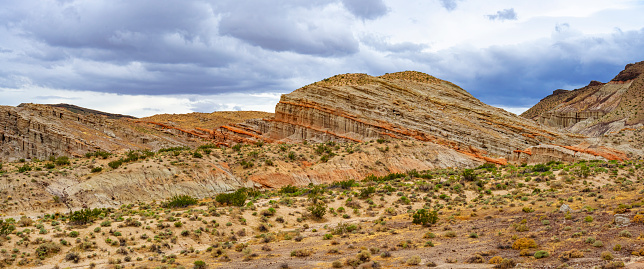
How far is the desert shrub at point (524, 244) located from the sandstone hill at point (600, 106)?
6815cm

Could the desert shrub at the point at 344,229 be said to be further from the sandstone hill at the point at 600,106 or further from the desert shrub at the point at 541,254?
the sandstone hill at the point at 600,106

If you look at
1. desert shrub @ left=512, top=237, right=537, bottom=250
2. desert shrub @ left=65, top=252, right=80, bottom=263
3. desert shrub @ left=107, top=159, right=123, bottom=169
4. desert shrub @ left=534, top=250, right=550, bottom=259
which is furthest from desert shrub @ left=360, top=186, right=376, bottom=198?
desert shrub @ left=107, top=159, right=123, bottom=169

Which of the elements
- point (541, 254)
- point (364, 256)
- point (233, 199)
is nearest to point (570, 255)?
point (541, 254)

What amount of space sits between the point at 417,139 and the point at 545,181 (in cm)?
2170

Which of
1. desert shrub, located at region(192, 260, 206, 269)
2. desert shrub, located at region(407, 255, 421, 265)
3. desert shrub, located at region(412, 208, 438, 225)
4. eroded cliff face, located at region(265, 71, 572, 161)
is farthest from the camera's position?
eroded cliff face, located at region(265, 71, 572, 161)

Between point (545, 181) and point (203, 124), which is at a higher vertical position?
point (203, 124)

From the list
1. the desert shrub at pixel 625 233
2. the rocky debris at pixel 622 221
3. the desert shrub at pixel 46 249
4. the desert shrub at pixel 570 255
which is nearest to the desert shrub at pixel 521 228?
the rocky debris at pixel 622 221


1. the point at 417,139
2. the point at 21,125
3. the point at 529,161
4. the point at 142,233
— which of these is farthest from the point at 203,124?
the point at 142,233

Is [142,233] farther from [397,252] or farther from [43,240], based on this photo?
[397,252]

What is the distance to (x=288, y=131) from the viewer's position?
57.9 meters

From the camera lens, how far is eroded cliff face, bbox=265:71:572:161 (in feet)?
171

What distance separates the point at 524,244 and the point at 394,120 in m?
40.5

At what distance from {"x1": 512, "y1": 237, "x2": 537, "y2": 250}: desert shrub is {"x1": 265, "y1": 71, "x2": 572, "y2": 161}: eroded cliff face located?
37777 mm

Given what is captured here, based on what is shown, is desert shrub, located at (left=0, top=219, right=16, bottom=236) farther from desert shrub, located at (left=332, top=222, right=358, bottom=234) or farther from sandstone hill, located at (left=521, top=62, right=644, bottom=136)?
sandstone hill, located at (left=521, top=62, right=644, bottom=136)
